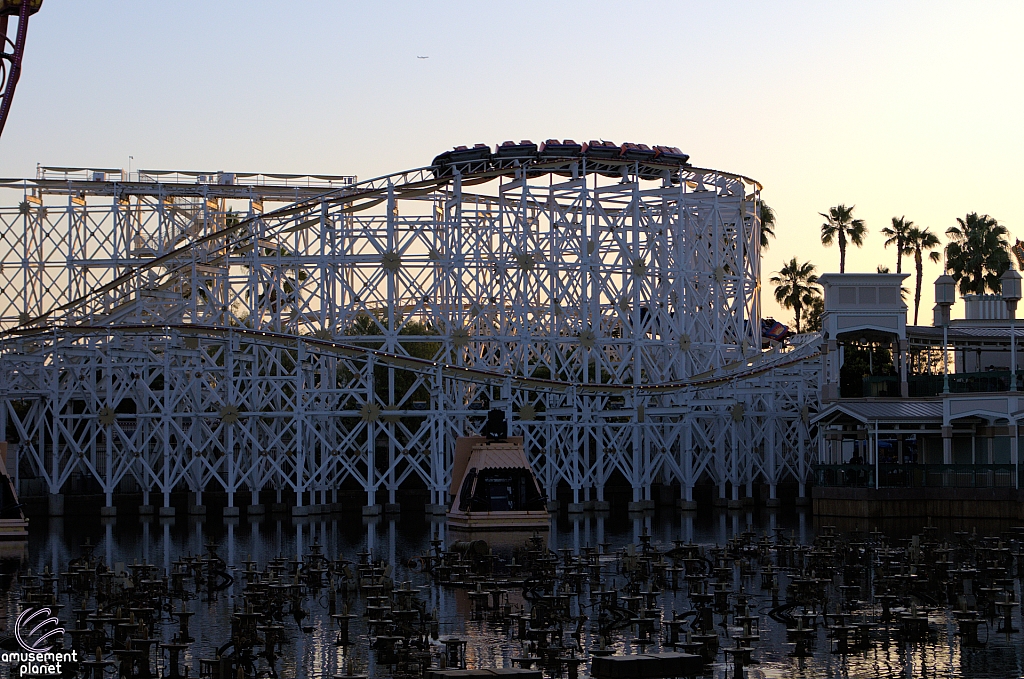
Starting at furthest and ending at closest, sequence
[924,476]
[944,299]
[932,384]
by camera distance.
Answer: [944,299] → [932,384] → [924,476]

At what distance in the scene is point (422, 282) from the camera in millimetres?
55938

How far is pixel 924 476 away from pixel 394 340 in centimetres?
1706

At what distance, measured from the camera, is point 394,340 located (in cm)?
5131

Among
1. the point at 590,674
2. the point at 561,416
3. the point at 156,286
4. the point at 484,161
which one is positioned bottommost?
the point at 590,674

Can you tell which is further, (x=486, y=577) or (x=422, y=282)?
(x=422, y=282)

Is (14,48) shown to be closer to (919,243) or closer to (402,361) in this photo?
(402,361)

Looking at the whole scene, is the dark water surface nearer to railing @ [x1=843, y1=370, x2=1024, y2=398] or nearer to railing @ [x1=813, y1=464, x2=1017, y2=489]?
railing @ [x1=813, y1=464, x2=1017, y2=489]

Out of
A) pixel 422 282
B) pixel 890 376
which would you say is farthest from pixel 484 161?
pixel 890 376

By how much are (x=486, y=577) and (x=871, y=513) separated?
19.2 metres

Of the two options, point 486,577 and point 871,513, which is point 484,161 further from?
point 486,577

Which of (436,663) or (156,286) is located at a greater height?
(156,286)

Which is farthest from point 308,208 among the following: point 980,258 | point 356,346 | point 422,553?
point 980,258

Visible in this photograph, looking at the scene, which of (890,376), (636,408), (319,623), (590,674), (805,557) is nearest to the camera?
(590,674)

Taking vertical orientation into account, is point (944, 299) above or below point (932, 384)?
above
